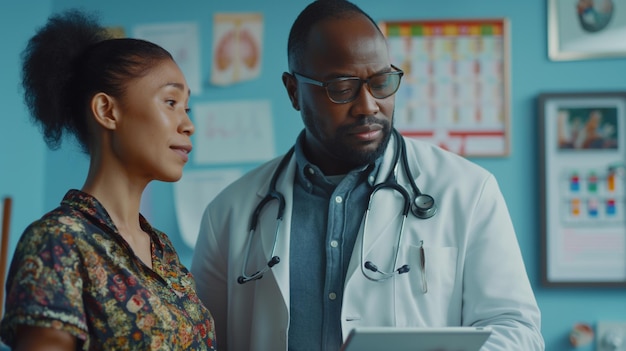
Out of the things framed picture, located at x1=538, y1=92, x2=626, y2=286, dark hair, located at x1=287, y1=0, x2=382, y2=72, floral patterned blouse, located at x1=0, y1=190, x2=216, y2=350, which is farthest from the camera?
framed picture, located at x1=538, y1=92, x2=626, y2=286

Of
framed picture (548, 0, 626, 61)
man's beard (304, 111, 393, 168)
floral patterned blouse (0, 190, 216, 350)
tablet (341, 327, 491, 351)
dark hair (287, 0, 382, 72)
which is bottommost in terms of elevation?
tablet (341, 327, 491, 351)

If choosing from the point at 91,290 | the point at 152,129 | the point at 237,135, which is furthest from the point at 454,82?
the point at 91,290

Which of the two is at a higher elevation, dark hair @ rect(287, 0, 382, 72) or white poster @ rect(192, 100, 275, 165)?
dark hair @ rect(287, 0, 382, 72)

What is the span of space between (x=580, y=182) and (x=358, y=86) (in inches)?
50.8

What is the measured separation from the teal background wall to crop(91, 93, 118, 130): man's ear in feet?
4.70

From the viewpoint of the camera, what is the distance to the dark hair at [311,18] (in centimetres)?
179

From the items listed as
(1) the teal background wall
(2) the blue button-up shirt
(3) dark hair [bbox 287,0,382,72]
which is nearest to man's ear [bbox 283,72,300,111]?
(3) dark hair [bbox 287,0,382,72]

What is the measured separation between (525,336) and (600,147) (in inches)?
51.6

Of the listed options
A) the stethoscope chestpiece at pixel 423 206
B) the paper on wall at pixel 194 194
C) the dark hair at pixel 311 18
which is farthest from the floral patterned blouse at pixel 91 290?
the paper on wall at pixel 194 194

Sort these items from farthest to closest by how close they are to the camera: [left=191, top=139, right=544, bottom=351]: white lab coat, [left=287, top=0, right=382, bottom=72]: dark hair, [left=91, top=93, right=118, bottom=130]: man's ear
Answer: [left=287, top=0, right=382, bottom=72]: dark hair
[left=191, top=139, right=544, bottom=351]: white lab coat
[left=91, top=93, right=118, bottom=130]: man's ear

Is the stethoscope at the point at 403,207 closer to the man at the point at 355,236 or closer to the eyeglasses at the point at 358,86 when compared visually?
the man at the point at 355,236

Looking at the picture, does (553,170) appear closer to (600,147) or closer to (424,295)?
(600,147)

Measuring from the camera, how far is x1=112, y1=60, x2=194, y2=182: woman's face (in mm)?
1398

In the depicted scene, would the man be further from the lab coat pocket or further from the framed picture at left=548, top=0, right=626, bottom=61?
the framed picture at left=548, top=0, right=626, bottom=61
